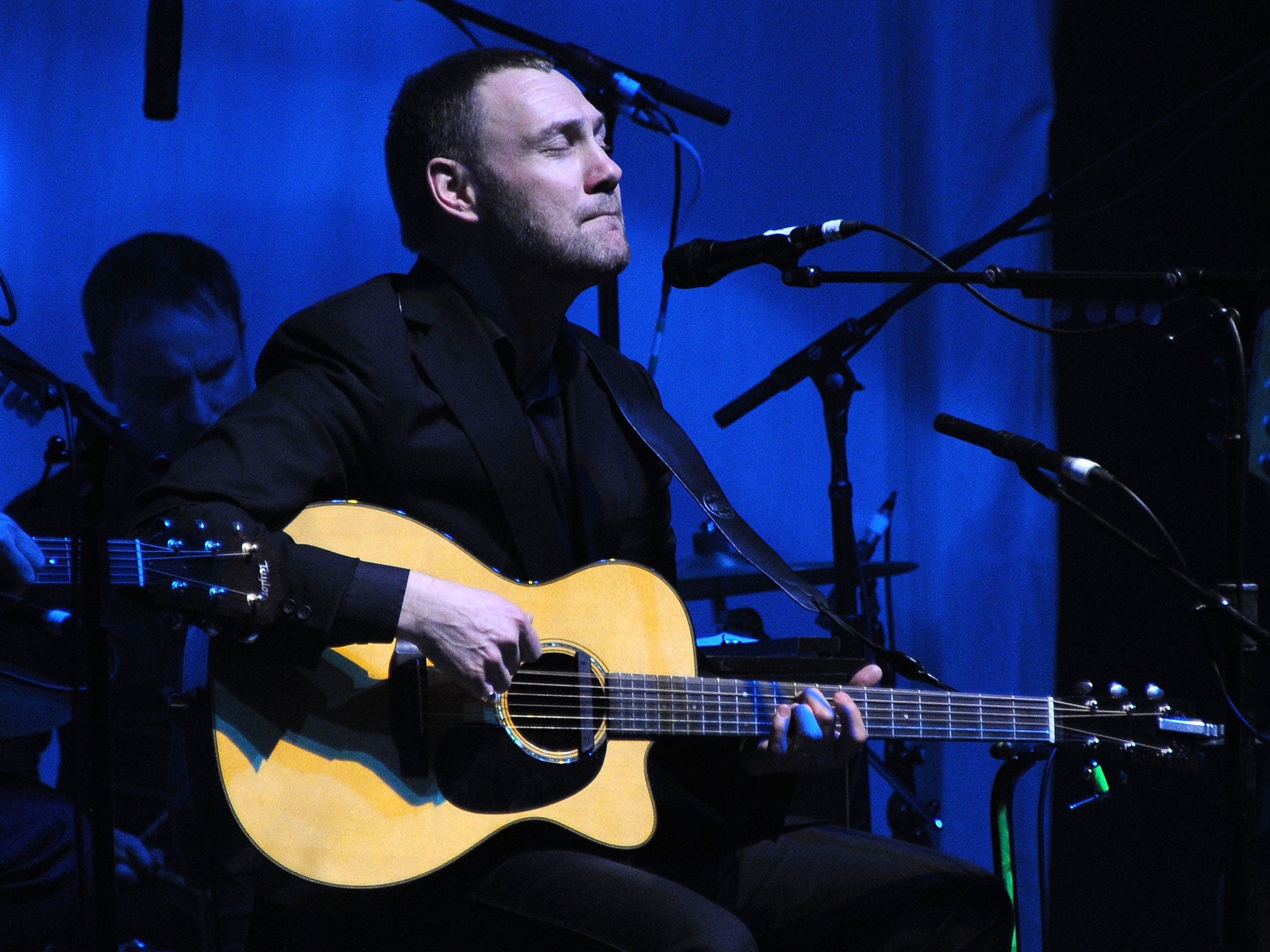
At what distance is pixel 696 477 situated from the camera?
2.57 meters

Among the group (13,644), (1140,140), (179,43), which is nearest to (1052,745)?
(1140,140)

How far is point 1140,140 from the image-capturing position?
3396 millimetres

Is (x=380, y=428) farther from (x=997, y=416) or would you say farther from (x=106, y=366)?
(x=997, y=416)

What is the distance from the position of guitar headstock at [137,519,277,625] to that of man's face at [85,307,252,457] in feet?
5.06

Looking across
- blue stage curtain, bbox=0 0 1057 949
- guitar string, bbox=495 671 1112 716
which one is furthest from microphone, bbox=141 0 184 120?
guitar string, bbox=495 671 1112 716

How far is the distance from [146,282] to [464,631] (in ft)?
5.91

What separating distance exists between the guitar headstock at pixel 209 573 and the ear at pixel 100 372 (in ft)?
5.21

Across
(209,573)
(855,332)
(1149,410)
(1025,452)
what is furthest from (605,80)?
(1149,410)

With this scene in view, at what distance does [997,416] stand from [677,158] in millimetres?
1575

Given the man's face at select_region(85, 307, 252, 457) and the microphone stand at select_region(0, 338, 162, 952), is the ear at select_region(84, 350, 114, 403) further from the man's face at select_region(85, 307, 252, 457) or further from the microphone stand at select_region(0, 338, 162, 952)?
the microphone stand at select_region(0, 338, 162, 952)

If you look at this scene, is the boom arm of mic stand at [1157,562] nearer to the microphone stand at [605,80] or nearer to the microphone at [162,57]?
the microphone stand at [605,80]

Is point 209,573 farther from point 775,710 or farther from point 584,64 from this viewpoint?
point 584,64

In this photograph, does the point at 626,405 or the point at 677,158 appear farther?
the point at 677,158

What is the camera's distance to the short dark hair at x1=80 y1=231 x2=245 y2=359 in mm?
3137
